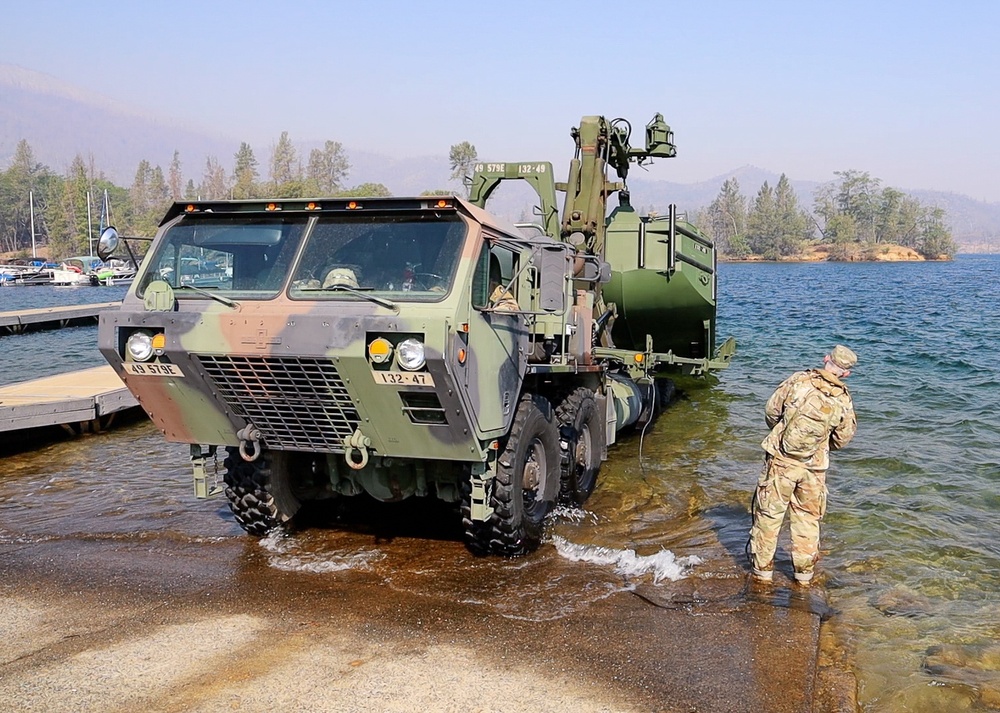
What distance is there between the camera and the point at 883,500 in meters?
8.68

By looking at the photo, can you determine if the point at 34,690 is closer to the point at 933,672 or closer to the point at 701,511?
the point at 933,672

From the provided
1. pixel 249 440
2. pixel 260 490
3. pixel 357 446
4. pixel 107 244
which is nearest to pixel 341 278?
pixel 357 446

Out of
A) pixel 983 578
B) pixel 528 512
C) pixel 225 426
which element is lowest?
pixel 983 578

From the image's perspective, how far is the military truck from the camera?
529 centimetres

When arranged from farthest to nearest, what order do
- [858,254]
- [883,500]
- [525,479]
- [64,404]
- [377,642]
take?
[858,254], [64,404], [883,500], [525,479], [377,642]

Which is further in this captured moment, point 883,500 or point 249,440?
point 883,500

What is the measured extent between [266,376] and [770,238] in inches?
5438

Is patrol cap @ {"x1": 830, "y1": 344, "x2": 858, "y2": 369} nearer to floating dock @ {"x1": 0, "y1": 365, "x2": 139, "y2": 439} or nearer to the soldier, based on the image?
the soldier

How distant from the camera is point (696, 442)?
11.3m

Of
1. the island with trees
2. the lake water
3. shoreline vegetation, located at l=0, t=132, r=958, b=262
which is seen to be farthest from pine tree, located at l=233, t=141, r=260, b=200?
the lake water

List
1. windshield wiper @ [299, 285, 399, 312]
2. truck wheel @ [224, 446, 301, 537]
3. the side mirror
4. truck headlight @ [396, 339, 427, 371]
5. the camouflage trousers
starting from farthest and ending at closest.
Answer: truck wheel @ [224, 446, 301, 537] < the camouflage trousers < the side mirror < windshield wiper @ [299, 285, 399, 312] < truck headlight @ [396, 339, 427, 371]

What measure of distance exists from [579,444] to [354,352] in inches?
133

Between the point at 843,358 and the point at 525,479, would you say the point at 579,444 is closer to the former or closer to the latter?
the point at 525,479

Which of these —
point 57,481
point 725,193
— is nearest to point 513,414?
point 57,481
